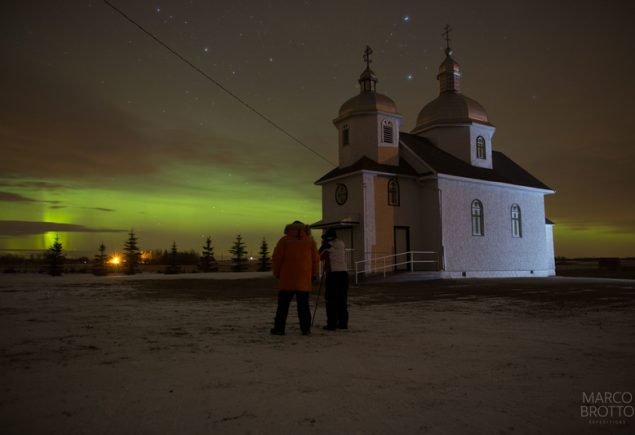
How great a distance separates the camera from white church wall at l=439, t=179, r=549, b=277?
2511cm

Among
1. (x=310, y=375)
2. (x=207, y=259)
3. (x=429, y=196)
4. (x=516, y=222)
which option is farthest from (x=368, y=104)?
(x=207, y=259)

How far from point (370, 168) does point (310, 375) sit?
1984 centimetres

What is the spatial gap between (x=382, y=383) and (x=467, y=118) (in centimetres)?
2713

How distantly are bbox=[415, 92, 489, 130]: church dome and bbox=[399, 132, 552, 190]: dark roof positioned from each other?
5.11 feet

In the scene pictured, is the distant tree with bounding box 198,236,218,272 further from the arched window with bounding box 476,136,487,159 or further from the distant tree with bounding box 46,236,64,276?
the arched window with bounding box 476,136,487,159

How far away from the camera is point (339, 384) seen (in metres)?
4.15

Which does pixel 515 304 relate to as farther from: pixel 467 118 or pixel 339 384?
pixel 467 118

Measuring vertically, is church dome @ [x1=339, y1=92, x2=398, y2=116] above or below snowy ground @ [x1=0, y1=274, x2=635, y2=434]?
above

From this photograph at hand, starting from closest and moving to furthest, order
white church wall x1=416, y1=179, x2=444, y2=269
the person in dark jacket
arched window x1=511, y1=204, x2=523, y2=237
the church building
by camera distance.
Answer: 1. the person in dark jacket
2. the church building
3. white church wall x1=416, y1=179, x2=444, y2=269
4. arched window x1=511, y1=204, x2=523, y2=237

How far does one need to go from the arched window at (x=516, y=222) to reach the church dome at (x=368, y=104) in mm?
10031

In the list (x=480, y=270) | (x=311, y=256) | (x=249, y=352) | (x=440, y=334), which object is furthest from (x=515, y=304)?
(x=480, y=270)

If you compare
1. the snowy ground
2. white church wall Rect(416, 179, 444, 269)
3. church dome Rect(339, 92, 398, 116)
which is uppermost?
church dome Rect(339, 92, 398, 116)

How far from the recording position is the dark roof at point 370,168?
23.9 meters

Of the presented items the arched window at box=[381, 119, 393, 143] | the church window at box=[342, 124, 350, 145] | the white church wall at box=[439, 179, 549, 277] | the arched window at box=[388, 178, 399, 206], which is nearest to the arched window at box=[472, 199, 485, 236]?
the white church wall at box=[439, 179, 549, 277]
